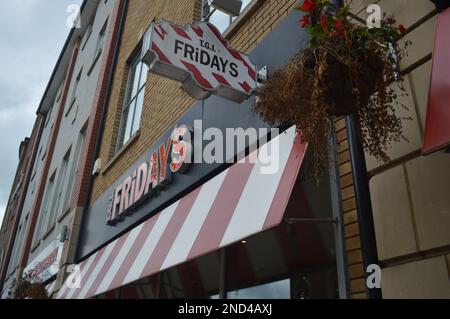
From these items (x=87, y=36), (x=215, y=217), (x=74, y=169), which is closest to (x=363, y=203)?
(x=215, y=217)

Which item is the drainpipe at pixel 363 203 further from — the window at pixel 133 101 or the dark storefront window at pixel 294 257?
the window at pixel 133 101

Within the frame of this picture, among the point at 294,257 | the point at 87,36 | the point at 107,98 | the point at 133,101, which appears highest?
the point at 87,36

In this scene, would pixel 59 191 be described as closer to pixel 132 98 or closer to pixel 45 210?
pixel 45 210

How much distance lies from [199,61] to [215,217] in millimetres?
1557

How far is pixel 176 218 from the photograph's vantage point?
17.4 ft

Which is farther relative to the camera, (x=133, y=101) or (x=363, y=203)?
(x=133, y=101)

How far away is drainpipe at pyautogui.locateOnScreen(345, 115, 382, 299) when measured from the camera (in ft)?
9.43

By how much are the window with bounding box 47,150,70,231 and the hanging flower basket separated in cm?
1102

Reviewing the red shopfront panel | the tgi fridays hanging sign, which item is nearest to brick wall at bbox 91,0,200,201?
the tgi fridays hanging sign

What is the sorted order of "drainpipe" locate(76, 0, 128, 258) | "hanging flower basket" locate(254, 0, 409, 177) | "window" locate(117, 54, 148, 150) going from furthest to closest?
"drainpipe" locate(76, 0, 128, 258) < "window" locate(117, 54, 148, 150) < "hanging flower basket" locate(254, 0, 409, 177)

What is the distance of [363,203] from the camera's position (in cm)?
299

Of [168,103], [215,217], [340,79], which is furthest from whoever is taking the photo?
[168,103]

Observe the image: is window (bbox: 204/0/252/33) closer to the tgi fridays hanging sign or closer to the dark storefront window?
the tgi fridays hanging sign

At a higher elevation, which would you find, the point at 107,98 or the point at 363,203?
the point at 107,98
